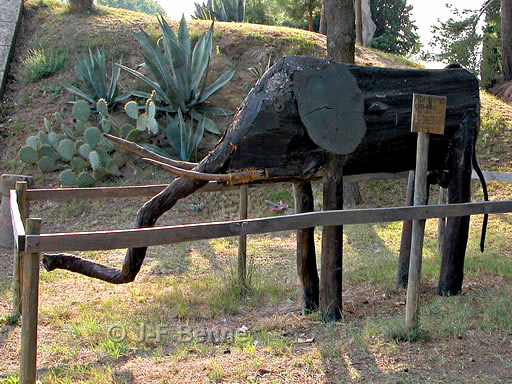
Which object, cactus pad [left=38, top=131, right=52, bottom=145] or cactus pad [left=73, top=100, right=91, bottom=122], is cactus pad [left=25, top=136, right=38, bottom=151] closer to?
cactus pad [left=38, top=131, right=52, bottom=145]

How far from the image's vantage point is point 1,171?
9555 millimetres

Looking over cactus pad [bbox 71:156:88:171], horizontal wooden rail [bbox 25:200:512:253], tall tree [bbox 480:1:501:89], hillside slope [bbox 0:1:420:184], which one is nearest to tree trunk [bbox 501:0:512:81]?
tall tree [bbox 480:1:501:89]

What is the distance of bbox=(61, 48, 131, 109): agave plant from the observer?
395 inches

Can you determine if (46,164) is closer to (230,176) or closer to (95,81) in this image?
(95,81)

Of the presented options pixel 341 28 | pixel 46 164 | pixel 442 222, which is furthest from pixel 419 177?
pixel 46 164

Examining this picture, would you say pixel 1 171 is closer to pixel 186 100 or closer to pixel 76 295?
pixel 186 100

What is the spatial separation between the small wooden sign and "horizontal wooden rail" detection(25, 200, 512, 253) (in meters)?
0.54

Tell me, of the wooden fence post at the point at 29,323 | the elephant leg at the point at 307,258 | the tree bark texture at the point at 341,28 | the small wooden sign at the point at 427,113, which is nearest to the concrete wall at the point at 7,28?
the tree bark texture at the point at 341,28

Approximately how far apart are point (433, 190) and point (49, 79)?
7.58m

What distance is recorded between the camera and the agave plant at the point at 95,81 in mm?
10031

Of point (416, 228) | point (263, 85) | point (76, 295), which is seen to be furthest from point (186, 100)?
point (416, 228)

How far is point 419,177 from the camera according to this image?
3867 millimetres

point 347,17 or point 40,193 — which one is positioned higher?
point 347,17

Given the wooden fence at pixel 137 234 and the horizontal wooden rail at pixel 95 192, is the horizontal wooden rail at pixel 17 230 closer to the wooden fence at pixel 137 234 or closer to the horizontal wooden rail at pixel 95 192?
the wooden fence at pixel 137 234
